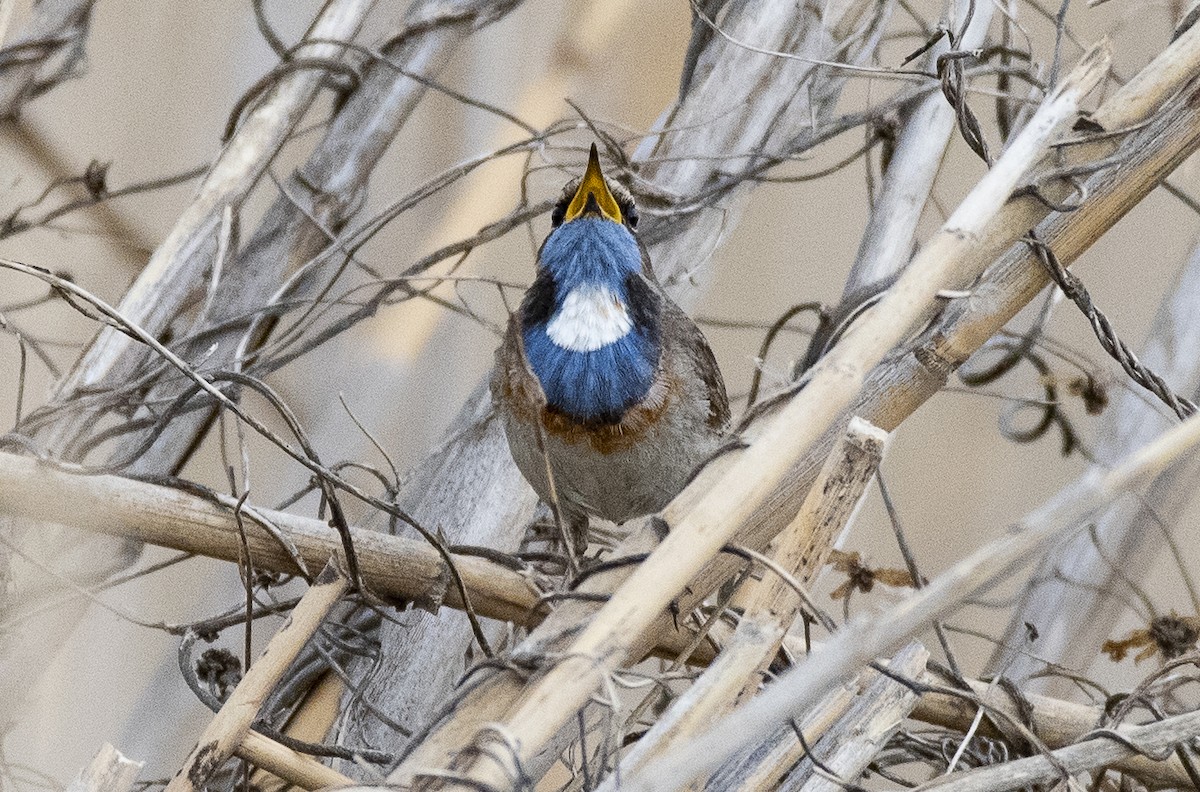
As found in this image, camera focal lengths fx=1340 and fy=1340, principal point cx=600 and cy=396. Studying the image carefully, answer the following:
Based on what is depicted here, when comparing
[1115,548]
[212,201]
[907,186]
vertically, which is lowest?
[212,201]

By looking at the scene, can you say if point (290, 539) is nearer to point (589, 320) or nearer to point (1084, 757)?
point (589, 320)

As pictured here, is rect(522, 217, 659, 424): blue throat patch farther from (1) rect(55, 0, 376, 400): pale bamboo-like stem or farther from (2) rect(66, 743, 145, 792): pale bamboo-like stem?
(2) rect(66, 743, 145, 792): pale bamboo-like stem

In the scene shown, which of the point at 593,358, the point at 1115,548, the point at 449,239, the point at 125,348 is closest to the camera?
the point at 593,358

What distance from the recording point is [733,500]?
742 millimetres

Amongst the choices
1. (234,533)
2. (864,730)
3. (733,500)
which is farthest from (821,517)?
(234,533)

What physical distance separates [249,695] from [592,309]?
682 mm

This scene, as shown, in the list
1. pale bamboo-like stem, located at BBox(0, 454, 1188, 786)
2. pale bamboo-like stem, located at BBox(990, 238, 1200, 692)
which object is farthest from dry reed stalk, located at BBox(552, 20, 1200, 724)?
pale bamboo-like stem, located at BBox(990, 238, 1200, 692)

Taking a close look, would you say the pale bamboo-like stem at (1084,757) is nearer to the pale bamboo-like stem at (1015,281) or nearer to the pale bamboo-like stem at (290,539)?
the pale bamboo-like stem at (290,539)

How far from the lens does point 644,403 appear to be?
1.56 metres

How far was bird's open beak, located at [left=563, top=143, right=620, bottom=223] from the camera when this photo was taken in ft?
5.41

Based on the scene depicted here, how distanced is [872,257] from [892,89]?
2.48 ft

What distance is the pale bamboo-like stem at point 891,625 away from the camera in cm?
59

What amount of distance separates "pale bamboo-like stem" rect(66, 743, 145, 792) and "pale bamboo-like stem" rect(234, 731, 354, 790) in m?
0.17

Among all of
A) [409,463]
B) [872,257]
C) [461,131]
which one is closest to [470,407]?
[872,257]
